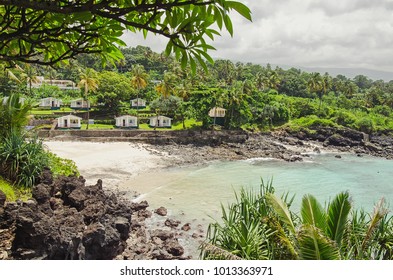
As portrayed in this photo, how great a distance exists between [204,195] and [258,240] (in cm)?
1565

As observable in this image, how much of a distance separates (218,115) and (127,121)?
33.8 feet

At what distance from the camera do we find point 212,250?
142 inches

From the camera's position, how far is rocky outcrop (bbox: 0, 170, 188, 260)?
6.48 meters

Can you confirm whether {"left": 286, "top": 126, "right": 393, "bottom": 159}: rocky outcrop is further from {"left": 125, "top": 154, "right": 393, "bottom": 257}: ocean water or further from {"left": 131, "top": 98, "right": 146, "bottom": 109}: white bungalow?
{"left": 131, "top": 98, "right": 146, "bottom": 109}: white bungalow

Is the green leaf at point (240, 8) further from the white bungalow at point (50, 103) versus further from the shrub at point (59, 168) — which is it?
the white bungalow at point (50, 103)

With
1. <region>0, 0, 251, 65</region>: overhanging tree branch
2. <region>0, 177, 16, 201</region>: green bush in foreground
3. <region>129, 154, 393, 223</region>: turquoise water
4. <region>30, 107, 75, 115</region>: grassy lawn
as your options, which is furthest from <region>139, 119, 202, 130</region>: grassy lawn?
<region>0, 0, 251, 65</region>: overhanging tree branch

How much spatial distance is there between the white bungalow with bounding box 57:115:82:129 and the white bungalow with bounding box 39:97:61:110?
7.44m

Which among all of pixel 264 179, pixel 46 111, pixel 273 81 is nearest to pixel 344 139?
pixel 273 81

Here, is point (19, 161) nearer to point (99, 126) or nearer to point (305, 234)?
point (305, 234)

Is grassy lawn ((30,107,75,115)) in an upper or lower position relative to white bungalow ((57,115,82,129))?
upper

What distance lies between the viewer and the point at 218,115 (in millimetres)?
40438

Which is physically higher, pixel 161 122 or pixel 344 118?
pixel 344 118
